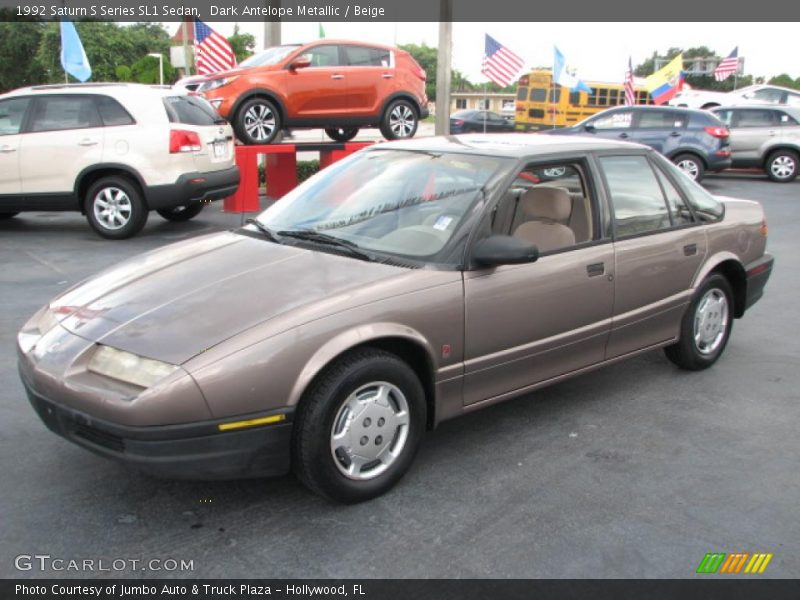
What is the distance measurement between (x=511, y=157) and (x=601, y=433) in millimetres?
1541

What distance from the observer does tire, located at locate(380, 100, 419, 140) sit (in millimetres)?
13539

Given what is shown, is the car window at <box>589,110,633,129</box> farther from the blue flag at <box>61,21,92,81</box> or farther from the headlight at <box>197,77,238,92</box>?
the blue flag at <box>61,21,92,81</box>

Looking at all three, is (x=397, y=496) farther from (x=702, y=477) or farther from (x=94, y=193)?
(x=94, y=193)

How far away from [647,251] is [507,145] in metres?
1.03

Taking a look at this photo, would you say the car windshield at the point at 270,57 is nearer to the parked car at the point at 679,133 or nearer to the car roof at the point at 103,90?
the car roof at the point at 103,90

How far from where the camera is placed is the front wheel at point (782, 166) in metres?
18.2

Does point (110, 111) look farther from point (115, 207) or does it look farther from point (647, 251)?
point (647, 251)

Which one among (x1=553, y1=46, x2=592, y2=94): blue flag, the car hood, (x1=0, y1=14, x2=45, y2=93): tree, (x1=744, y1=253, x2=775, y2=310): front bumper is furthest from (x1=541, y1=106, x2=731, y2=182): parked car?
(x1=0, y1=14, x2=45, y2=93): tree

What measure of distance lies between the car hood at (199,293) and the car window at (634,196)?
62.5 inches

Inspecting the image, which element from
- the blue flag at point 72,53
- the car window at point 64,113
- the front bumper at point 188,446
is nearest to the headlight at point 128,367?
the front bumper at point 188,446

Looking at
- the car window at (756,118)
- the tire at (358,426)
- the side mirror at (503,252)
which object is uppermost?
the car window at (756,118)

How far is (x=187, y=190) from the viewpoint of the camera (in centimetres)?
968

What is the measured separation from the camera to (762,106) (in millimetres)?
18781

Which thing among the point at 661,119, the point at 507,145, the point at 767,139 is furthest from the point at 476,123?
the point at 507,145
